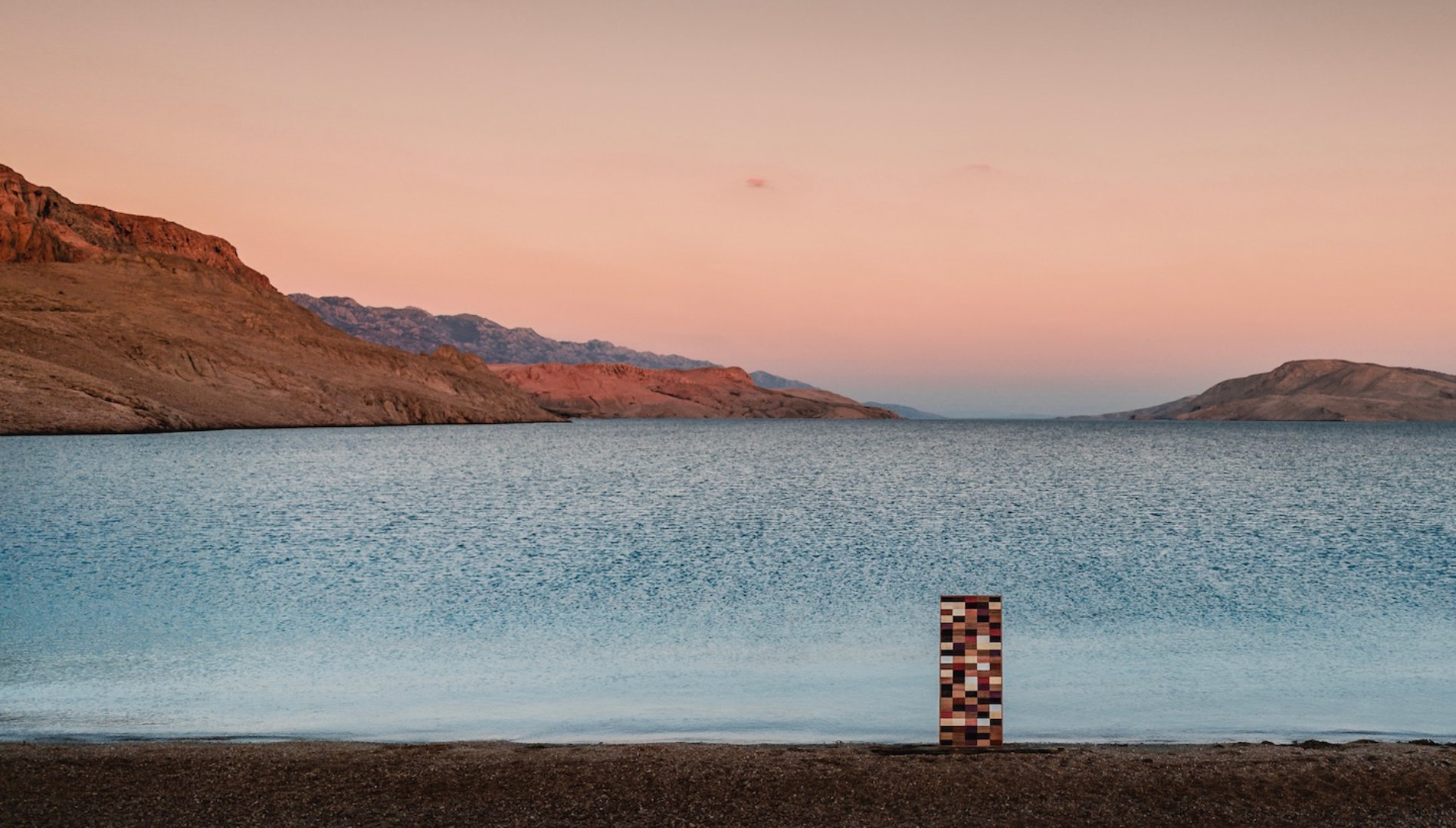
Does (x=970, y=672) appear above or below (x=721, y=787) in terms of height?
above

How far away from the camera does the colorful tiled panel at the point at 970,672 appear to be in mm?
9000

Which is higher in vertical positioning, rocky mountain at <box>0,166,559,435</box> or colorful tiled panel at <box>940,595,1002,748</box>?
rocky mountain at <box>0,166,559,435</box>

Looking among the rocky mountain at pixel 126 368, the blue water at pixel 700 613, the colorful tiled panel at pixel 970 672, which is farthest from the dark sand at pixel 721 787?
the rocky mountain at pixel 126 368

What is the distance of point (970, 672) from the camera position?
9.13 m

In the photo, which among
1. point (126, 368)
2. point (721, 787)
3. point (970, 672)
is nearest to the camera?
point (721, 787)

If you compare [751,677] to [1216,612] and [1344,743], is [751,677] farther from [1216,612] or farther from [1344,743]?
[1216,612]

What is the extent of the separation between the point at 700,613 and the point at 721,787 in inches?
506

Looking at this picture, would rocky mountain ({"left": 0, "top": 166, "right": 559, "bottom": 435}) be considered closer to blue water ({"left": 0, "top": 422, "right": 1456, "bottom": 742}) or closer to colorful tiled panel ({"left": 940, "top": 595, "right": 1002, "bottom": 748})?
blue water ({"left": 0, "top": 422, "right": 1456, "bottom": 742})

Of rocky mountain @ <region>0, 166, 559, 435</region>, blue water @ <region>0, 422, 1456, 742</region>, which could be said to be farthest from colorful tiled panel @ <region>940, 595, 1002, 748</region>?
rocky mountain @ <region>0, 166, 559, 435</region>

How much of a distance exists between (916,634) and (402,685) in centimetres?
868

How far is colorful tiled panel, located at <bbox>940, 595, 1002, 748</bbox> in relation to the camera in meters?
9.00

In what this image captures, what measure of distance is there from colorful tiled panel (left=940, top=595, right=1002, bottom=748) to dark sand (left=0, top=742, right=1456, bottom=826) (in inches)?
18.0

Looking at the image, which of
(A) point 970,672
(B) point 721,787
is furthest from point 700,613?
(B) point 721,787

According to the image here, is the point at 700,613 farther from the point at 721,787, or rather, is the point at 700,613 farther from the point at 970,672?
the point at 721,787
